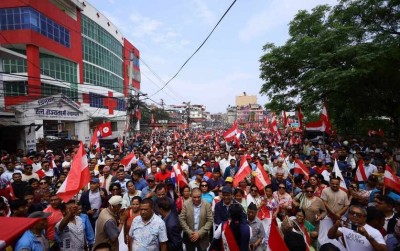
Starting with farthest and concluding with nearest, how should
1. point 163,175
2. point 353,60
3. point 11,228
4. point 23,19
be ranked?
point 23,19
point 353,60
point 163,175
point 11,228

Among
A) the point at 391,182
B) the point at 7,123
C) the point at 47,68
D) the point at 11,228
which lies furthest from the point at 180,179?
the point at 47,68

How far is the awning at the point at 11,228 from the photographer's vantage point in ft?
6.67

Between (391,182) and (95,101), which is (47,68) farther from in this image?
(391,182)

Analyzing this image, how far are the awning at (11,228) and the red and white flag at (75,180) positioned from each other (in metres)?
2.53

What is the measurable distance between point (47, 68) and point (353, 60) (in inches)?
1001

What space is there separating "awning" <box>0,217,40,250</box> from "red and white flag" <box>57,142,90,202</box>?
2.53m

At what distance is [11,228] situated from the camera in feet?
7.17

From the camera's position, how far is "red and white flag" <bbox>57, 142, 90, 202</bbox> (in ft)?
15.7

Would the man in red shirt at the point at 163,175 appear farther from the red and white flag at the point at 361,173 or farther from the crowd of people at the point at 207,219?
the red and white flag at the point at 361,173

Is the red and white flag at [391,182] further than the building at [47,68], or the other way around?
the building at [47,68]

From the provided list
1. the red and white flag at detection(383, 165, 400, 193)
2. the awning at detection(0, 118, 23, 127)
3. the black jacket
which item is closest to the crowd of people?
the black jacket

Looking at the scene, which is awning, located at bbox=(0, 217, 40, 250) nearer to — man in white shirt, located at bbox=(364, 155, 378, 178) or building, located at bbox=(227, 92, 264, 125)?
man in white shirt, located at bbox=(364, 155, 378, 178)

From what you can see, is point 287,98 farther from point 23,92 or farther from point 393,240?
point 23,92

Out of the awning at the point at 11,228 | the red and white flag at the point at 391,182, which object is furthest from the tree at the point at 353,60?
the awning at the point at 11,228
